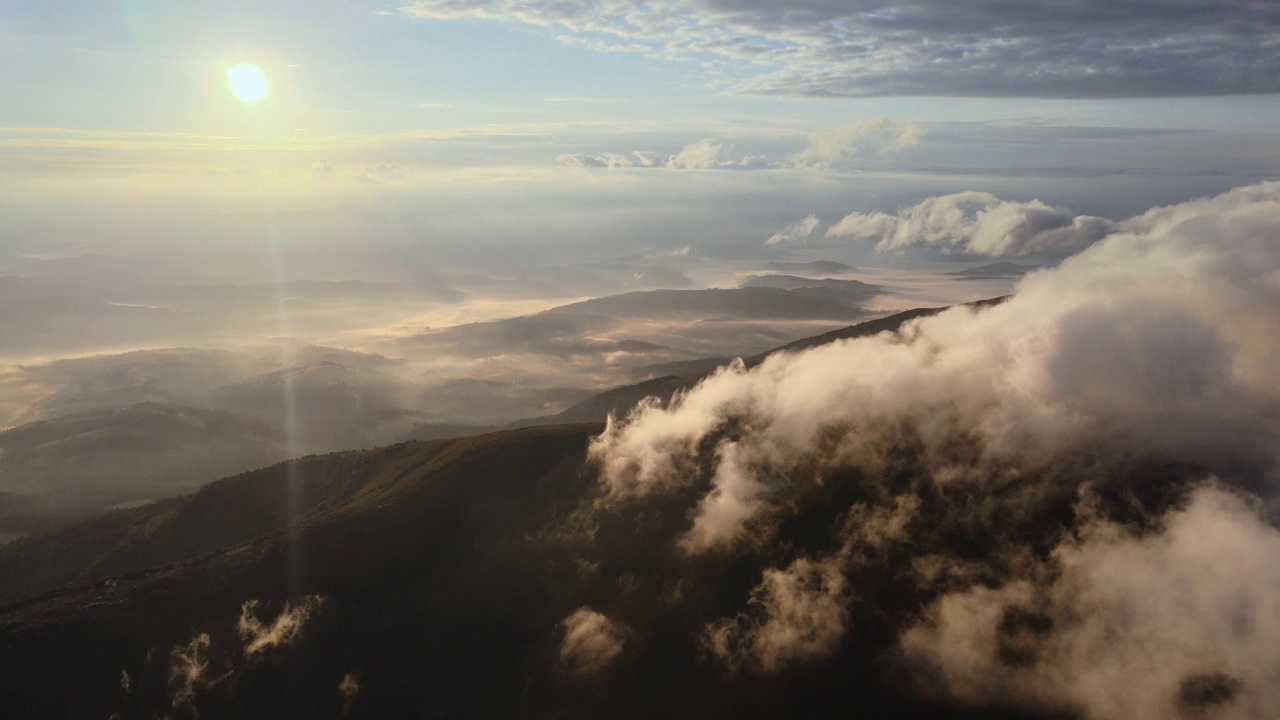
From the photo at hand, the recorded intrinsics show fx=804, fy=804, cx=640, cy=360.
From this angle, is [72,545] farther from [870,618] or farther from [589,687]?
[870,618]

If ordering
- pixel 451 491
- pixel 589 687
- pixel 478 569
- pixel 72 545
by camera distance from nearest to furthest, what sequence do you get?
pixel 589 687
pixel 478 569
pixel 451 491
pixel 72 545

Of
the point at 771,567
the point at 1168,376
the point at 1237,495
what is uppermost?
the point at 1168,376

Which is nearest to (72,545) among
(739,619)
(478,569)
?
(478,569)

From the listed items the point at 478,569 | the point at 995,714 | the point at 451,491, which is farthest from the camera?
the point at 451,491

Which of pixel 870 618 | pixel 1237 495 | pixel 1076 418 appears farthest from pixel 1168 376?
pixel 870 618

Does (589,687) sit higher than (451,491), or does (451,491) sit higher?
(451,491)

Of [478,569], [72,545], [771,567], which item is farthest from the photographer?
[72,545]

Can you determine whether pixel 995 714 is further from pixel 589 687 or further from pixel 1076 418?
pixel 1076 418

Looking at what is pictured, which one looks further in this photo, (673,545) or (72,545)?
(72,545)

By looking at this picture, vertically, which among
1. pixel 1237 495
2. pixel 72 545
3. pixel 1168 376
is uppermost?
pixel 1168 376
